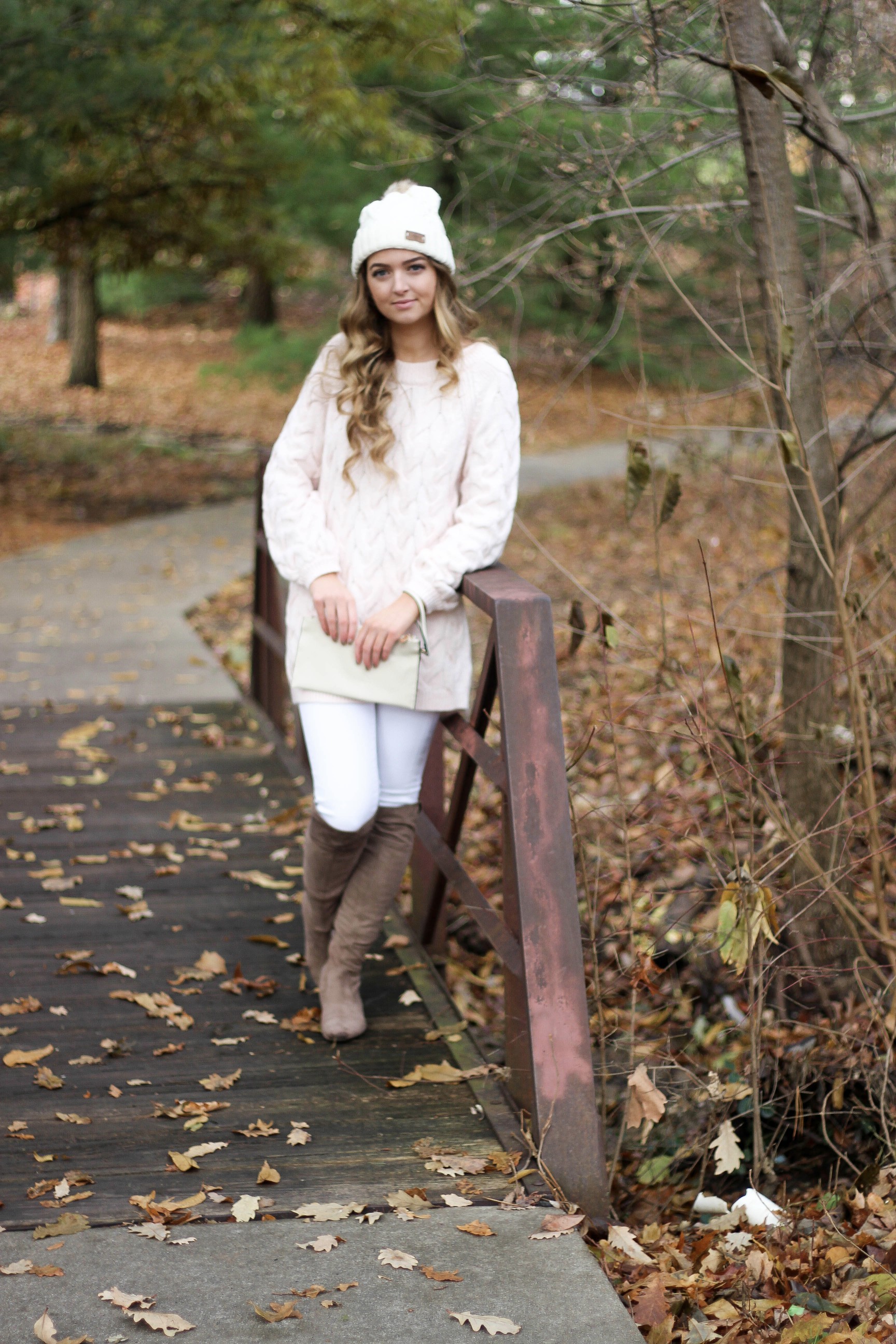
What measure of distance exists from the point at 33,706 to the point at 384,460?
425cm

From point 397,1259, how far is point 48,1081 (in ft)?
3.92

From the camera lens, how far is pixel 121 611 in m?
9.71

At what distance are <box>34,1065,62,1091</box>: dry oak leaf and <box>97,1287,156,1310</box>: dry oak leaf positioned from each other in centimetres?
97

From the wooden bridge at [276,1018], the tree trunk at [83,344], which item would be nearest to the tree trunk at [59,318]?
the tree trunk at [83,344]

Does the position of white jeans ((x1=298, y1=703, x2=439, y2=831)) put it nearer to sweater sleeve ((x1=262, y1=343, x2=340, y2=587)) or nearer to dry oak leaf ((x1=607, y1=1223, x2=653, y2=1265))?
sweater sleeve ((x1=262, y1=343, x2=340, y2=587))

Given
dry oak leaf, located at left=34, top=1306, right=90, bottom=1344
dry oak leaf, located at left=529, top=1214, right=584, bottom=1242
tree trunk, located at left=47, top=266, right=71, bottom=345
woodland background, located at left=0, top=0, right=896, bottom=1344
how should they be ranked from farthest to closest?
tree trunk, located at left=47, top=266, right=71, bottom=345
woodland background, located at left=0, top=0, right=896, bottom=1344
dry oak leaf, located at left=529, top=1214, right=584, bottom=1242
dry oak leaf, located at left=34, top=1306, right=90, bottom=1344

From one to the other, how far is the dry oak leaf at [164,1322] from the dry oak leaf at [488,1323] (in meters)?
0.48

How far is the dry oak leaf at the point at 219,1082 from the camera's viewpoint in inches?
135

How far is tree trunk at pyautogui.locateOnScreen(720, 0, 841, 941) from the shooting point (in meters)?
3.95

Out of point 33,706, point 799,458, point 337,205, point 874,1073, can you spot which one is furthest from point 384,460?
point 337,205

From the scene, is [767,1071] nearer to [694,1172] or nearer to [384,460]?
[694,1172]

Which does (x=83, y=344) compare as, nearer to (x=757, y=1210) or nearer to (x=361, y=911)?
(x=361, y=911)

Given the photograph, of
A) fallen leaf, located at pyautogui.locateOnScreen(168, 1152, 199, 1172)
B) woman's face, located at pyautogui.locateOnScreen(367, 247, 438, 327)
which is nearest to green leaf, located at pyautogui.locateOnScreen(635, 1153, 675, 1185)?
fallen leaf, located at pyautogui.locateOnScreen(168, 1152, 199, 1172)

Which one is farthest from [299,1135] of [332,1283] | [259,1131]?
[332,1283]
